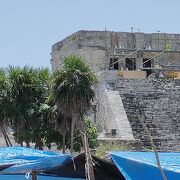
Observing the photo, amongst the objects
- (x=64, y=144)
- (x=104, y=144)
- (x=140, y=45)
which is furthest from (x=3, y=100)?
(x=140, y=45)

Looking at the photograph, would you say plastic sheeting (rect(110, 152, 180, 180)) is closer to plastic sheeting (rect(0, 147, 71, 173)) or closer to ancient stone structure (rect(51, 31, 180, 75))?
plastic sheeting (rect(0, 147, 71, 173))

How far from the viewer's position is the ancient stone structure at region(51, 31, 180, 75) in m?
33.8

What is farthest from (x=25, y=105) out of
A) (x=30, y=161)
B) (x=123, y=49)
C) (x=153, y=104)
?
(x=123, y=49)

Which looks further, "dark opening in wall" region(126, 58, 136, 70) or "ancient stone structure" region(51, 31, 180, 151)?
"dark opening in wall" region(126, 58, 136, 70)

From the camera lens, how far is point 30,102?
18.2 m

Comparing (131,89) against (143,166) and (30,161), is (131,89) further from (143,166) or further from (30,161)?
(143,166)

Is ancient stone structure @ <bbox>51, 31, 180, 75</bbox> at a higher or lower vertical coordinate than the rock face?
higher

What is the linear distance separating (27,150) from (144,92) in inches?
696

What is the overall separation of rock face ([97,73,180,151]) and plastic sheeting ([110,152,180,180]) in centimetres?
1532

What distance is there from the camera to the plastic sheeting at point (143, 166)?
6737 mm

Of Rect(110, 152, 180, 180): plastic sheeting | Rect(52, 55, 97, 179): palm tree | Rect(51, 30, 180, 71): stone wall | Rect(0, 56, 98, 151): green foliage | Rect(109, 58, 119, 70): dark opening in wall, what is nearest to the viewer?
Rect(110, 152, 180, 180): plastic sheeting

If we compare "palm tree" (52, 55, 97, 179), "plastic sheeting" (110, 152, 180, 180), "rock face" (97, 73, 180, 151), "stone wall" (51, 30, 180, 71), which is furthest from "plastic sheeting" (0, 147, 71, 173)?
"stone wall" (51, 30, 180, 71)

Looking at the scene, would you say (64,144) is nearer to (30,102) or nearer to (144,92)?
(30,102)

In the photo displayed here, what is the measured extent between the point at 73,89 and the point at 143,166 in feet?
31.5
